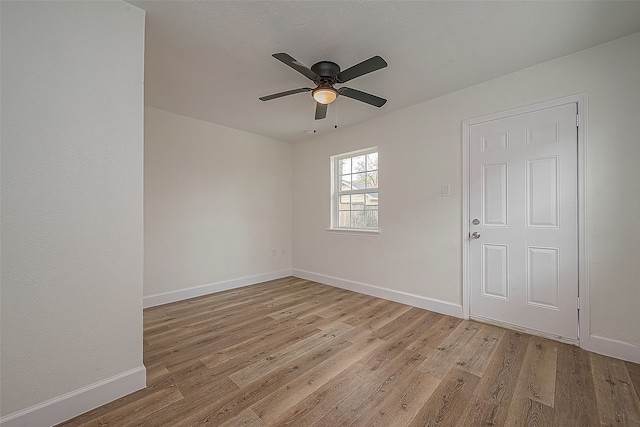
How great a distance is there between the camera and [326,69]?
2133mm

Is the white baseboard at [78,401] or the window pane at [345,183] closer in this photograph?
the white baseboard at [78,401]

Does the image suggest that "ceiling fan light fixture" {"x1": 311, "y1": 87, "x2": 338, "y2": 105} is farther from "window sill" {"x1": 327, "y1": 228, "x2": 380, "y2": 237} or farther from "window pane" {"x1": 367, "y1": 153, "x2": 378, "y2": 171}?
"window sill" {"x1": 327, "y1": 228, "x2": 380, "y2": 237}

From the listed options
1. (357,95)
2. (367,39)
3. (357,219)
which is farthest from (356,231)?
(367,39)

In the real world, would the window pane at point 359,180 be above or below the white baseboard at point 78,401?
above

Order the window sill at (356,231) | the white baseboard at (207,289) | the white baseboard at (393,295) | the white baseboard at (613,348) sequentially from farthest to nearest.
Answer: the window sill at (356,231)
the white baseboard at (207,289)
the white baseboard at (393,295)
the white baseboard at (613,348)

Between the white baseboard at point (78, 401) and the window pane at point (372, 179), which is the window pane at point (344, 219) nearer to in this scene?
the window pane at point (372, 179)

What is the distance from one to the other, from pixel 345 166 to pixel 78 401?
12.3ft

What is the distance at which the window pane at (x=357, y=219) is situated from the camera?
3.94m

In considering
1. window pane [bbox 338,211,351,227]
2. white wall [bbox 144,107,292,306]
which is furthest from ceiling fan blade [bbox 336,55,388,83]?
white wall [bbox 144,107,292,306]

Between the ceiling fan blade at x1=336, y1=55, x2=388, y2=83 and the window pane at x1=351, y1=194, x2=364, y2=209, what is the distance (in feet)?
6.75

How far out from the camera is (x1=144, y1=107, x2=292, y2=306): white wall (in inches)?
129

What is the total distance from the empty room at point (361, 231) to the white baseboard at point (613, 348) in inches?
0.4

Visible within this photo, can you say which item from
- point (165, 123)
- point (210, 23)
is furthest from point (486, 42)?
point (165, 123)

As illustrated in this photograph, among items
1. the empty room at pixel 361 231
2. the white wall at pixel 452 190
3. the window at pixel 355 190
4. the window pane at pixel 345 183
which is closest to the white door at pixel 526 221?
the empty room at pixel 361 231
